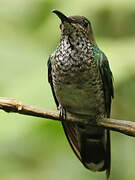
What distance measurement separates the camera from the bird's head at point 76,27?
4.23m

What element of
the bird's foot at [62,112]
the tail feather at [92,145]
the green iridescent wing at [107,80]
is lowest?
the tail feather at [92,145]

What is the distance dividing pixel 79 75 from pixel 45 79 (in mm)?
298

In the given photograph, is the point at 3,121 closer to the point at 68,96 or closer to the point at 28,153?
the point at 68,96

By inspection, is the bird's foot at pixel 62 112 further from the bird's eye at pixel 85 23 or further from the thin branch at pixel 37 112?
the bird's eye at pixel 85 23

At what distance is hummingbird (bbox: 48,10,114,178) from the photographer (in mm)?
4270

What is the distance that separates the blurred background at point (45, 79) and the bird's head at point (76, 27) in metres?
0.15

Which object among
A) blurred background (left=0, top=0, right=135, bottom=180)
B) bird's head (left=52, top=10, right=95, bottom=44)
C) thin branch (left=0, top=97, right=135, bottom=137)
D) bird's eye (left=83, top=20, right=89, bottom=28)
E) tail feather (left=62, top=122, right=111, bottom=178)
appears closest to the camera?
thin branch (left=0, top=97, right=135, bottom=137)

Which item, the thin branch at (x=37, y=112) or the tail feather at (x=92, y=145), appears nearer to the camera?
the thin branch at (x=37, y=112)

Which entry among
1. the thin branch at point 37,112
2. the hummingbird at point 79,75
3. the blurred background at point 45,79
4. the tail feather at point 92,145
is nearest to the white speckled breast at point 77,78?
the hummingbird at point 79,75

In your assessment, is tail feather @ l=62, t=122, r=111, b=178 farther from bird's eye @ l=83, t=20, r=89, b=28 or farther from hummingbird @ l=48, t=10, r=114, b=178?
bird's eye @ l=83, t=20, r=89, b=28

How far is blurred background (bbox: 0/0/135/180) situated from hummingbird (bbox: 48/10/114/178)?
0.11 meters

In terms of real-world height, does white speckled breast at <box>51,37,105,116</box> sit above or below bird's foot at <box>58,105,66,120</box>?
above

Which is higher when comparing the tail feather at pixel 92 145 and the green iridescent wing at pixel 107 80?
the green iridescent wing at pixel 107 80

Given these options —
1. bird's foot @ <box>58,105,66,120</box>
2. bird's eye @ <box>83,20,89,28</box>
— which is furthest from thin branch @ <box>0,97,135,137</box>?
bird's eye @ <box>83,20,89,28</box>
